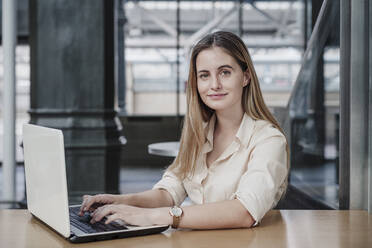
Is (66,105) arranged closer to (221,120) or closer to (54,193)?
(221,120)

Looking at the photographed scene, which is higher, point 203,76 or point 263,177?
point 203,76

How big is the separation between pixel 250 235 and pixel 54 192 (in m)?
0.58

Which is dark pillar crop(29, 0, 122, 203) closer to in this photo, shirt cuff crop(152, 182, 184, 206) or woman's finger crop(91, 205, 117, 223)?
shirt cuff crop(152, 182, 184, 206)

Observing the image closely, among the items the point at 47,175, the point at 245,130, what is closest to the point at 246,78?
the point at 245,130

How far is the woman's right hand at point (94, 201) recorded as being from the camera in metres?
1.74

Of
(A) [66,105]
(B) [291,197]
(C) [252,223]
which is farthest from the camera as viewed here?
(B) [291,197]

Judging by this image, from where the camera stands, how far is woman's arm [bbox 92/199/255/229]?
5.09 ft

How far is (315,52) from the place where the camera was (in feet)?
13.0

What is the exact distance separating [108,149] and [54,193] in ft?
9.36

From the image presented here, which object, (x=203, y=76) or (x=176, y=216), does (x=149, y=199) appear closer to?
(x=176, y=216)

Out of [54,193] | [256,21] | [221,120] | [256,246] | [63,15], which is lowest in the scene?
[256,246]

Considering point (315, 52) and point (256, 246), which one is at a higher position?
point (315, 52)

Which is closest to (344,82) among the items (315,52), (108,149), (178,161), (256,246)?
(178,161)

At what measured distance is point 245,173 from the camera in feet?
5.71
